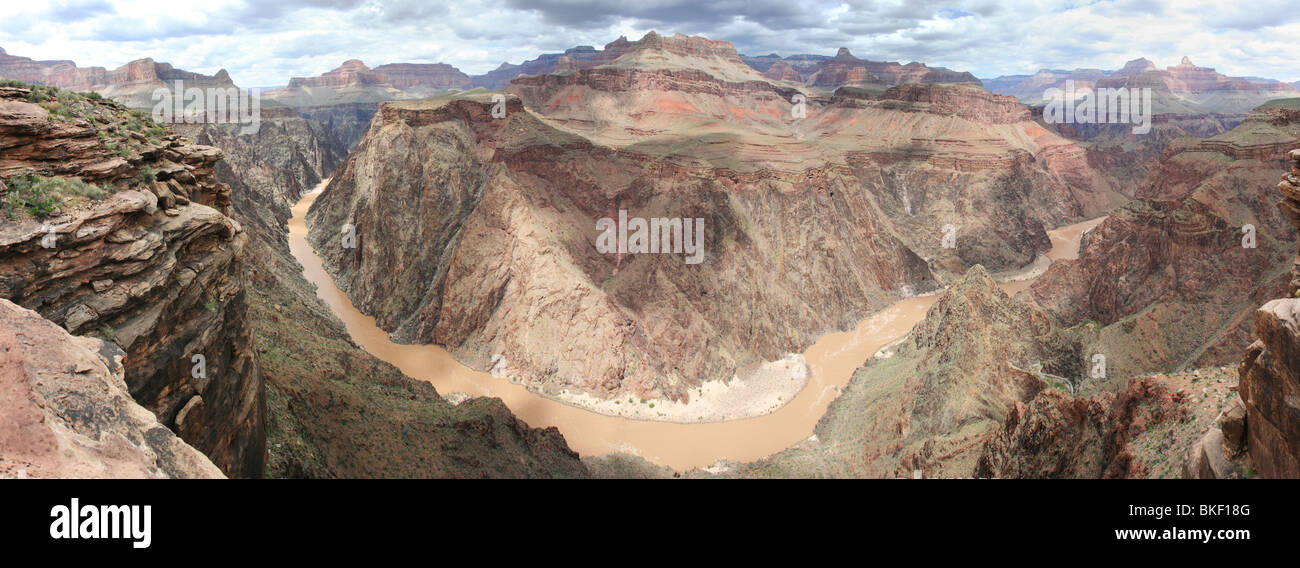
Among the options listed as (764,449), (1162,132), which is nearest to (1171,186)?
(764,449)

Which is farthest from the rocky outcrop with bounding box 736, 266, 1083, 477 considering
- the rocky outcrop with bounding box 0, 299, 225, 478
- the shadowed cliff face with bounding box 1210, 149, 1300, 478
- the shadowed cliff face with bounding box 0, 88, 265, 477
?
the rocky outcrop with bounding box 0, 299, 225, 478

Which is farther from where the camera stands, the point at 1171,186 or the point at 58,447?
the point at 1171,186

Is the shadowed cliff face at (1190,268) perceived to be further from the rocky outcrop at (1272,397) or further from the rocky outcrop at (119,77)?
the rocky outcrop at (119,77)

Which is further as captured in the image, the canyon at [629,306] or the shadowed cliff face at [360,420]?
the shadowed cliff face at [360,420]

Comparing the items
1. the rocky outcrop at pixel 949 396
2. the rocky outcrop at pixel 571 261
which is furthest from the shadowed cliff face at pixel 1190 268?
the rocky outcrop at pixel 571 261

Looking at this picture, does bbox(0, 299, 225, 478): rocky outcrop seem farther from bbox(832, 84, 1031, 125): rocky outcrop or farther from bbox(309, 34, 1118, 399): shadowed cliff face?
bbox(832, 84, 1031, 125): rocky outcrop
